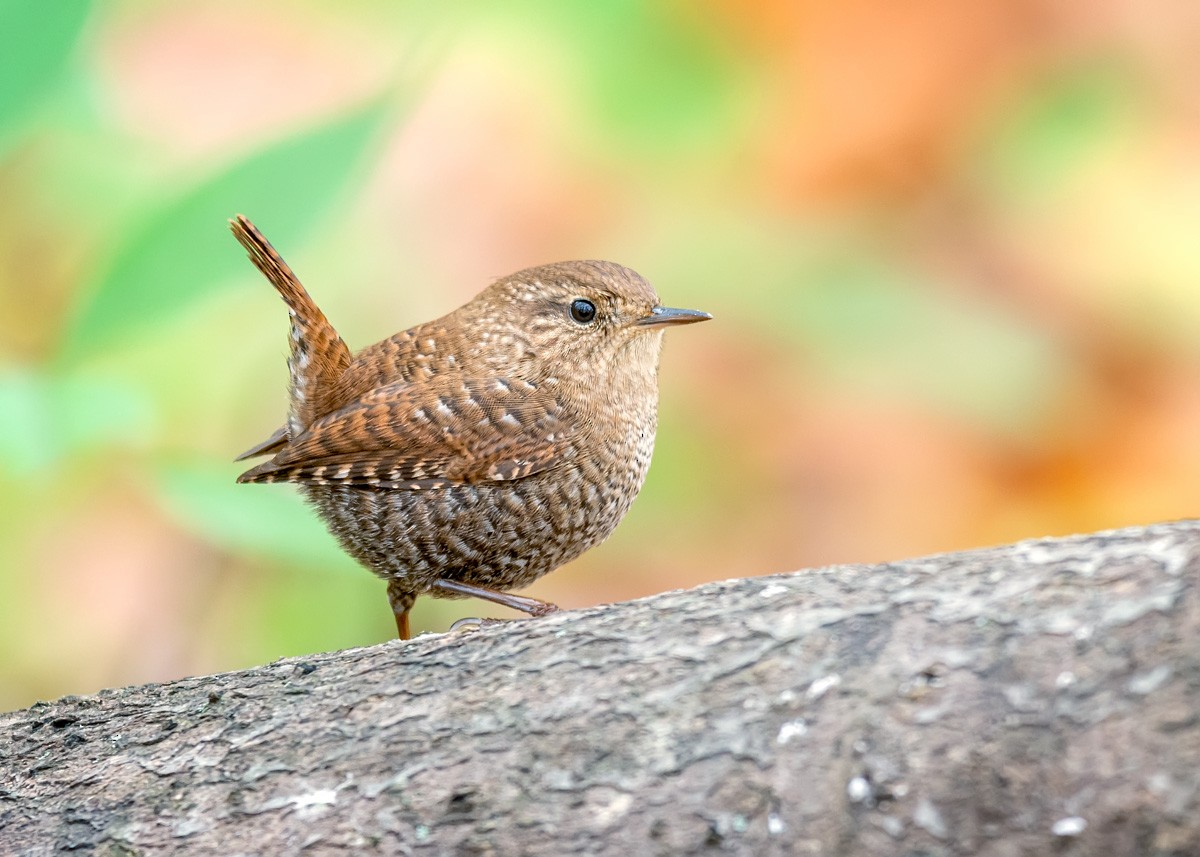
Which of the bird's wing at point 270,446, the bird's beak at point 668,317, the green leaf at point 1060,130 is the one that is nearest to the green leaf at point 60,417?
the bird's wing at point 270,446

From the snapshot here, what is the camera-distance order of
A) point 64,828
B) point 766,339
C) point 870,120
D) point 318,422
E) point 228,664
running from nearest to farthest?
point 64,828 → point 318,422 → point 228,664 → point 766,339 → point 870,120

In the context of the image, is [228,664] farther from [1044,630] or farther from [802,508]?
[1044,630]

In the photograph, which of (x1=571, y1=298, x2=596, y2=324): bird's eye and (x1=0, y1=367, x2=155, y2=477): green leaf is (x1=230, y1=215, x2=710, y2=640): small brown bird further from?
(x1=0, y1=367, x2=155, y2=477): green leaf

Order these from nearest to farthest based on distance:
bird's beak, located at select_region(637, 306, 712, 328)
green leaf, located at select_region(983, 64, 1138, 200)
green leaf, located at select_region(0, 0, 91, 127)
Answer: bird's beak, located at select_region(637, 306, 712, 328) < green leaf, located at select_region(0, 0, 91, 127) < green leaf, located at select_region(983, 64, 1138, 200)

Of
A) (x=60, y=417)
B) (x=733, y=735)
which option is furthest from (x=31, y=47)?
(x=733, y=735)

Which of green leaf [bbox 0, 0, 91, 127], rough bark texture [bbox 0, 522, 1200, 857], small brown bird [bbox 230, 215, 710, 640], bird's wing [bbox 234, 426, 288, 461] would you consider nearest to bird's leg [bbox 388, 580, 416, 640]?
small brown bird [bbox 230, 215, 710, 640]

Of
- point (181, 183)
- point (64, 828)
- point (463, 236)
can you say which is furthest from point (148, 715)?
point (463, 236)
